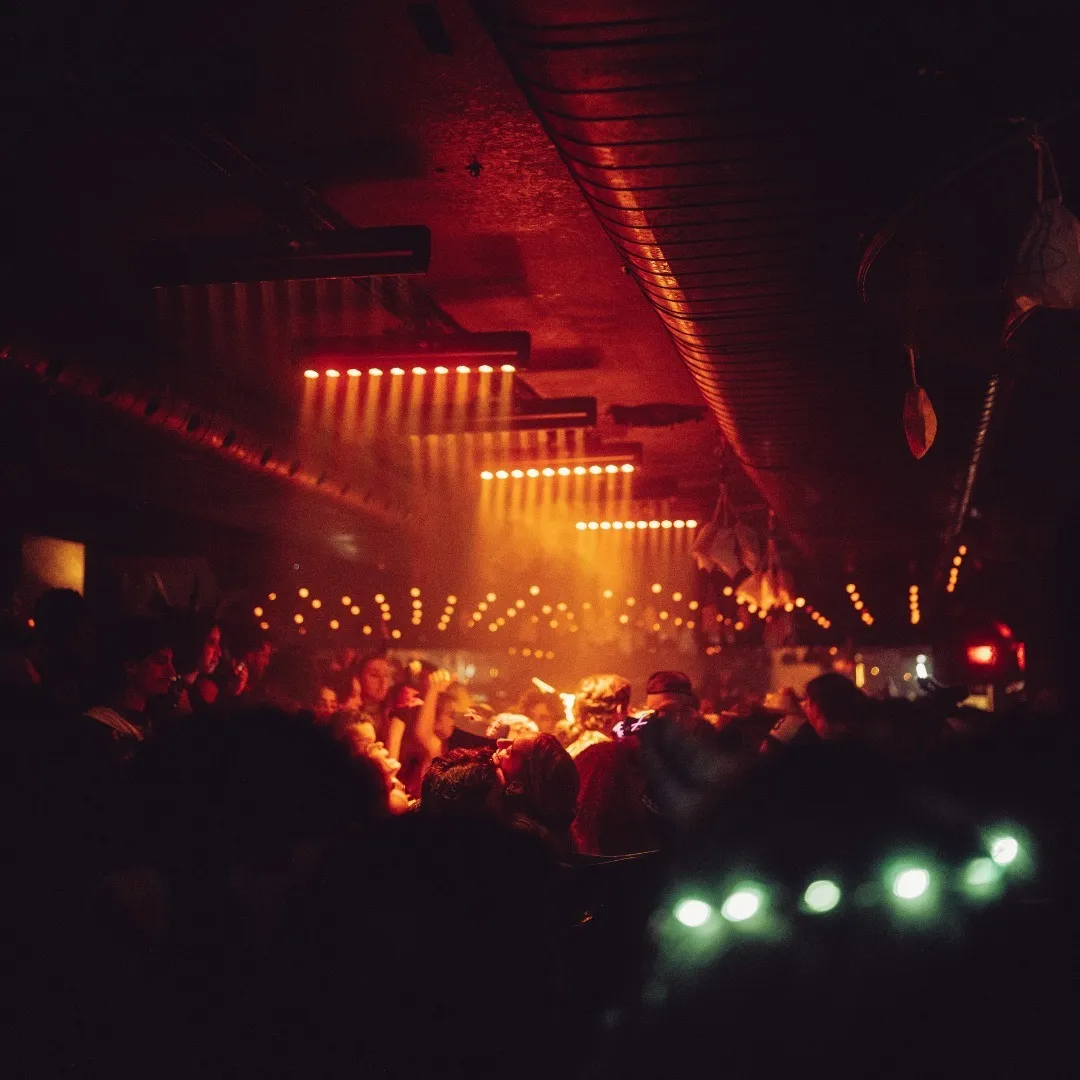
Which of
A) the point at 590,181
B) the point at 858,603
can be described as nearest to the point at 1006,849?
the point at 590,181

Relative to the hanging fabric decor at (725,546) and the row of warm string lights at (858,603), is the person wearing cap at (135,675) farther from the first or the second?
the row of warm string lights at (858,603)

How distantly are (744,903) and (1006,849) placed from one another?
0.87 metres

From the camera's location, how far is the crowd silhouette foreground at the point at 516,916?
1507mm

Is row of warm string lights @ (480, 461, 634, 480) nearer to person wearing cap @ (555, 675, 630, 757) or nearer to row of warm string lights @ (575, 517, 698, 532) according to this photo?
person wearing cap @ (555, 675, 630, 757)

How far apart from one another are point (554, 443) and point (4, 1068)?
693cm

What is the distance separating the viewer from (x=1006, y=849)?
2895mm

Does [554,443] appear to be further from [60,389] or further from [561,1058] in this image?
[561,1058]

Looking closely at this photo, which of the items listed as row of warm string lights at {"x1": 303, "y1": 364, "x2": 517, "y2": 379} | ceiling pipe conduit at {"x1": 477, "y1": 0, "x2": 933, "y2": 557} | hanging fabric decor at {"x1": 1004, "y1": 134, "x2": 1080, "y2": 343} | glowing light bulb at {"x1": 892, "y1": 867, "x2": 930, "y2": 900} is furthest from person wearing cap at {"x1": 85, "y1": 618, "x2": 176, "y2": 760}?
hanging fabric decor at {"x1": 1004, "y1": 134, "x2": 1080, "y2": 343}

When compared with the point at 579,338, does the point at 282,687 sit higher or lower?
lower

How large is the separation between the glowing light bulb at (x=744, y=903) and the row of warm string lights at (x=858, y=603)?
1321 cm

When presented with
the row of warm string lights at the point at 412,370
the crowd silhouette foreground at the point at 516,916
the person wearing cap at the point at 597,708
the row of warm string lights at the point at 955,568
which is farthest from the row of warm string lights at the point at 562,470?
the row of warm string lights at the point at 955,568

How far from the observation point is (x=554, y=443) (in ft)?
27.9

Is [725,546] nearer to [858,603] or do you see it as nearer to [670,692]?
[670,692]

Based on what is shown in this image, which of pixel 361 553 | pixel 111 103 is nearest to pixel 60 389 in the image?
pixel 111 103
